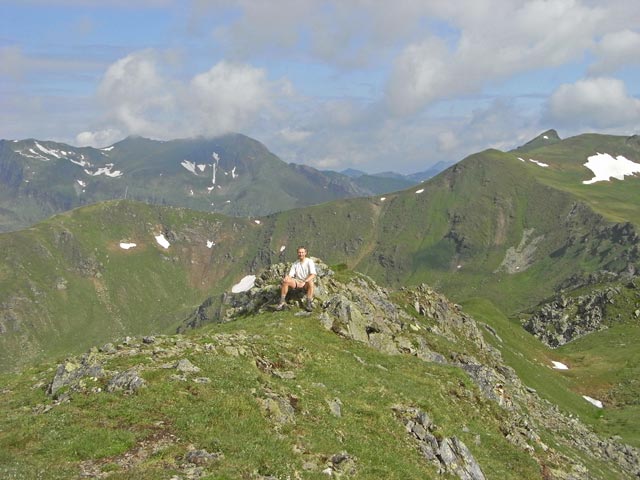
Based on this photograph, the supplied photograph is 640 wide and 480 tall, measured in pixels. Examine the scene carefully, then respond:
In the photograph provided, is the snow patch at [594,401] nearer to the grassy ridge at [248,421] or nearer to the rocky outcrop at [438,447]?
the grassy ridge at [248,421]

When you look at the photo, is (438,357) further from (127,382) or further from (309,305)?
(127,382)

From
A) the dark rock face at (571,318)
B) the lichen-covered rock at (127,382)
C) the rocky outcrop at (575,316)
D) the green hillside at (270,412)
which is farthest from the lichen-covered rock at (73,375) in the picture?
the rocky outcrop at (575,316)

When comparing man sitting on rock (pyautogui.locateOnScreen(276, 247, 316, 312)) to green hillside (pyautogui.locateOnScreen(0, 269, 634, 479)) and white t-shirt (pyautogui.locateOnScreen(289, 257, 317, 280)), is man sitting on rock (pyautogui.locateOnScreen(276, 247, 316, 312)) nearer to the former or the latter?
white t-shirt (pyautogui.locateOnScreen(289, 257, 317, 280))

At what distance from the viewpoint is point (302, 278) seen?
4191 cm

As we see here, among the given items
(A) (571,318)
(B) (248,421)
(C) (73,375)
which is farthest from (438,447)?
(A) (571,318)

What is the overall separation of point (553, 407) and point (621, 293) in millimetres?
89367

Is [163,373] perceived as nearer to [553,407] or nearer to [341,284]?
[341,284]

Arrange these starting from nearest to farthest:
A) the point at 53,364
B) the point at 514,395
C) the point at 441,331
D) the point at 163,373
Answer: the point at 163,373
the point at 53,364
the point at 514,395
the point at 441,331

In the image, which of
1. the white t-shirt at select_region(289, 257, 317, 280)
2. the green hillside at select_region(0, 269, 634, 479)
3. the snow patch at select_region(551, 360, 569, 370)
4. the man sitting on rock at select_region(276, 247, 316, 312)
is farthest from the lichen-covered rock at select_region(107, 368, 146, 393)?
the snow patch at select_region(551, 360, 569, 370)

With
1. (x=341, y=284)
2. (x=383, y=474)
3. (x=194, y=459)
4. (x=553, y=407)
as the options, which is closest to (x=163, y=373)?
(x=194, y=459)

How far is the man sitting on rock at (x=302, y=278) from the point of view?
135 ft

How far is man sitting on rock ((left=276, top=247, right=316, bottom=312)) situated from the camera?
4103 centimetres

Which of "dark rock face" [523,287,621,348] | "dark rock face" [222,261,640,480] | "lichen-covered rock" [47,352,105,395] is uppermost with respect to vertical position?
"lichen-covered rock" [47,352,105,395]

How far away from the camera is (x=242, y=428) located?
21828mm
